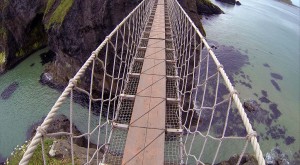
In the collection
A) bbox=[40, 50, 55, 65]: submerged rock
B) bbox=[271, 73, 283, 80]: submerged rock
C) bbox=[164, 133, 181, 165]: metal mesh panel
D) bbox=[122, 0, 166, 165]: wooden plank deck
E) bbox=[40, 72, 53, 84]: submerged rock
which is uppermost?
bbox=[122, 0, 166, 165]: wooden plank deck

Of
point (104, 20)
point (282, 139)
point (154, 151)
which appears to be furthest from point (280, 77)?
point (154, 151)

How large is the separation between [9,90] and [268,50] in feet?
57.3

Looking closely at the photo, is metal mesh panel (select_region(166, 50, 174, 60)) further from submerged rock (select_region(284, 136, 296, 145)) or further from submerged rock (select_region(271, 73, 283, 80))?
submerged rock (select_region(271, 73, 283, 80))

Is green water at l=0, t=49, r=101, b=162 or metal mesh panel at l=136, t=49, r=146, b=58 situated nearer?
metal mesh panel at l=136, t=49, r=146, b=58

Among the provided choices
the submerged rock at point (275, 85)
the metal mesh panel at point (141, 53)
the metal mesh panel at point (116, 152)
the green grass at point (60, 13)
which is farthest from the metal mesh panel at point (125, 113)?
the submerged rock at point (275, 85)

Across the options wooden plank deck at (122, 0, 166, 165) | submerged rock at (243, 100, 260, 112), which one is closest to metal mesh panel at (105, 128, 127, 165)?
wooden plank deck at (122, 0, 166, 165)

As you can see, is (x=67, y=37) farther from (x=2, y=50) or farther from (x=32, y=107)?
(x=2, y=50)

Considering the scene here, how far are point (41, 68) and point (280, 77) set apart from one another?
1387 centimetres

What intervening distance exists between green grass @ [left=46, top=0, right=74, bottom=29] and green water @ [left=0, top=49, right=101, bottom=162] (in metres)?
2.81

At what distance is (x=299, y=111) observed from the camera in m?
13.7

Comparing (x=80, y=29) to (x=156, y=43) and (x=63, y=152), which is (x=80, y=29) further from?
(x=63, y=152)

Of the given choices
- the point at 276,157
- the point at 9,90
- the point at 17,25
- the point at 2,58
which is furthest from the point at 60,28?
the point at 276,157

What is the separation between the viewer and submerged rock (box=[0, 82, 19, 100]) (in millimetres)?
12008

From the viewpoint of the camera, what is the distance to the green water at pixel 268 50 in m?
12.8
